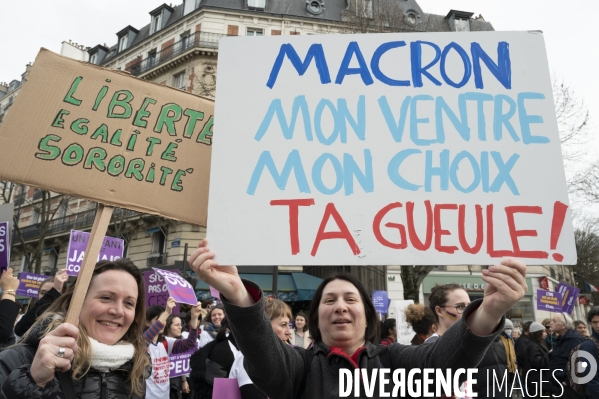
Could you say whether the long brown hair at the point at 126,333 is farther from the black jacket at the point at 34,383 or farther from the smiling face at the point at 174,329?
the smiling face at the point at 174,329

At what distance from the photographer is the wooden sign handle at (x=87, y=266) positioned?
5.76 ft

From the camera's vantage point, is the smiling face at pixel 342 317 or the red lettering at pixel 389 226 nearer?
the red lettering at pixel 389 226

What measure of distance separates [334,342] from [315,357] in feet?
0.36

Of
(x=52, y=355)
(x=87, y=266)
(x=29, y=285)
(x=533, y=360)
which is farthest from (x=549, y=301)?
(x=29, y=285)

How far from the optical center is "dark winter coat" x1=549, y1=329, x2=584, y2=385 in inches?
250

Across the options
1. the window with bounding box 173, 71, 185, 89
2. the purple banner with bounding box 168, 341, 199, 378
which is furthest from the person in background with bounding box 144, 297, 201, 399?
the window with bounding box 173, 71, 185, 89

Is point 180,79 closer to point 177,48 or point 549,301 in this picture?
point 177,48

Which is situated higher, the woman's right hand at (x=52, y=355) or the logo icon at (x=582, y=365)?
the woman's right hand at (x=52, y=355)

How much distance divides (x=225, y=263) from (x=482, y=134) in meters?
1.21

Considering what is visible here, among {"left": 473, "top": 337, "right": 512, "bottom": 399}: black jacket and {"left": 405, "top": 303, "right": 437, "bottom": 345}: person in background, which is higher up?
{"left": 405, "top": 303, "right": 437, "bottom": 345}: person in background

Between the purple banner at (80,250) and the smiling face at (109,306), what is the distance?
5.25m

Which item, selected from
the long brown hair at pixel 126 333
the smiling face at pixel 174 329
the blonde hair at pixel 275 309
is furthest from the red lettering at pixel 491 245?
the smiling face at pixel 174 329

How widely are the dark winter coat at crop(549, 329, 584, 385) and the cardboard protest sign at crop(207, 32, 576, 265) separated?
5.73 metres

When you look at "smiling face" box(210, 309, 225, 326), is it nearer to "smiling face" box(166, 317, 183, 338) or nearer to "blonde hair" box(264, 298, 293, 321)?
"smiling face" box(166, 317, 183, 338)
